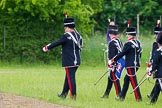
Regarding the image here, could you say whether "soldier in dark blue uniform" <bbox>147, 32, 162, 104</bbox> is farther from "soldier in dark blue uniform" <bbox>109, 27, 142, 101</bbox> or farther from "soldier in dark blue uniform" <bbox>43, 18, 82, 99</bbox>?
"soldier in dark blue uniform" <bbox>43, 18, 82, 99</bbox>

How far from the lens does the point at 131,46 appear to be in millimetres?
17391

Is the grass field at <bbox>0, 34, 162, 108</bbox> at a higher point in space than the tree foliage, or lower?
lower

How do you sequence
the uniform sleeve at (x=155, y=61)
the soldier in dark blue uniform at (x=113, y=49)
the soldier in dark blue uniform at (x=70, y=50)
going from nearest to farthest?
the uniform sleeve at (x=155, y=61), the soldier in dark blue uniform at (x=70, y=50), the soldier in dark blue uniform at (x=113, y=49)

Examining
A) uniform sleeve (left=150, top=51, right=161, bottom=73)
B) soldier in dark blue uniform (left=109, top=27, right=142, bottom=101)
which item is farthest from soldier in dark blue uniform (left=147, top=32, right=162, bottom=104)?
soldier in dark blue uniform (left=109, top=27, right=142, bottom=101)

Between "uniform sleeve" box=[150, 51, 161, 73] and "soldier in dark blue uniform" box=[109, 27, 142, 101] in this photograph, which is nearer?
"uniform sleeve" box=[150, 51, 161, 73]

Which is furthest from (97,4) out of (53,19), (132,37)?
(132,37)

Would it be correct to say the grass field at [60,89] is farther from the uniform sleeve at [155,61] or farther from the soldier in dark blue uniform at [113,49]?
the uniform sleeve at [155,61]

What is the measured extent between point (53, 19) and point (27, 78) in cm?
1291

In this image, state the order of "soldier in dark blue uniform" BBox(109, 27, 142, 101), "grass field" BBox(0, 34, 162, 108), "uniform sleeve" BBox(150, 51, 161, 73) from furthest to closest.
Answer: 1. "soldier in dark blue uniform" BBox(109, 27, 142, 101)
2. "grass field" BBox(0, 34, 162, 108)
3. "uniform sleeve" BBox(150, 51, 161, 73)

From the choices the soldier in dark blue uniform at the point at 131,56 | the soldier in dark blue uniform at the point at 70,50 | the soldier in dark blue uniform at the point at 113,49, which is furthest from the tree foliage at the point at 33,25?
the soldier in dark blue uniform at the point at 131,56

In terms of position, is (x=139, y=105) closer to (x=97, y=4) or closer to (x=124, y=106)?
(x=124, y=106)

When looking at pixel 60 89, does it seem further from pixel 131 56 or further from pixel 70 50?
pixel 131 56

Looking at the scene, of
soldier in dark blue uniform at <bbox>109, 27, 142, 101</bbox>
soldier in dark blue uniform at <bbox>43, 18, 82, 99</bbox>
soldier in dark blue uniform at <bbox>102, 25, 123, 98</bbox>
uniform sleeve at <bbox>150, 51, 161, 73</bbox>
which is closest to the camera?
uniform sleeve at <bbox>150, 51, 161, 73</bbox>

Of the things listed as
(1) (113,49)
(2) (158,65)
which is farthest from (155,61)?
(1) (113,49)
